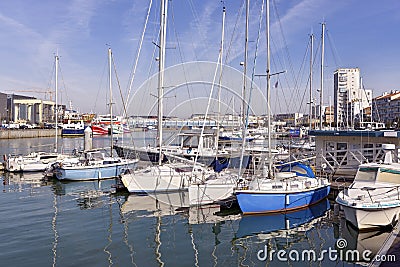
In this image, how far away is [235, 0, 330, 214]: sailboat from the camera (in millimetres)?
18062

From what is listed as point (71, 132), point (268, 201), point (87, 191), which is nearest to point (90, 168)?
point (87, 191)

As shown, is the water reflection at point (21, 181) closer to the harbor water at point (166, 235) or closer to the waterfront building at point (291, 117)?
the harbor water at point (166, 235)

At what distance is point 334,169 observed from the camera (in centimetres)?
Answer: 2509

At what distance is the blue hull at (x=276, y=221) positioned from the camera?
652 inches

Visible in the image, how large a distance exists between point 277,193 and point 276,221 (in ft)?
4.87

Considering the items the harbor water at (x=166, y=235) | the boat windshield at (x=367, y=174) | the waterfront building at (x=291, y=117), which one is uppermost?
the waterfront building at (x=291, y=117)

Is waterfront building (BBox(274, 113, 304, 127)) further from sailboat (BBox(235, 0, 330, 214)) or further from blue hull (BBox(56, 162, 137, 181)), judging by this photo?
sailboat (BBox(235, 0, 330, 214))

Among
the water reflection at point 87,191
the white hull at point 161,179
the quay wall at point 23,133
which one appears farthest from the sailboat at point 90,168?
the quay wall at point 23,133

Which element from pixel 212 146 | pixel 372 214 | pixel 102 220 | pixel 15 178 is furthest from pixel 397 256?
pixel 15 178

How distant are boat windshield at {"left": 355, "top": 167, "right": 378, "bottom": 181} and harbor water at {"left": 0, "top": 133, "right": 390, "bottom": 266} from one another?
2.46 metres

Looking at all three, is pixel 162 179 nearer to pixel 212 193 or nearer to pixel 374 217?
pixel 212 193

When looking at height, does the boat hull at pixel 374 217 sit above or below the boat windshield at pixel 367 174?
below

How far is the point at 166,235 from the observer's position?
1579 cm

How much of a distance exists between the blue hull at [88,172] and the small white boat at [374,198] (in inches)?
817
